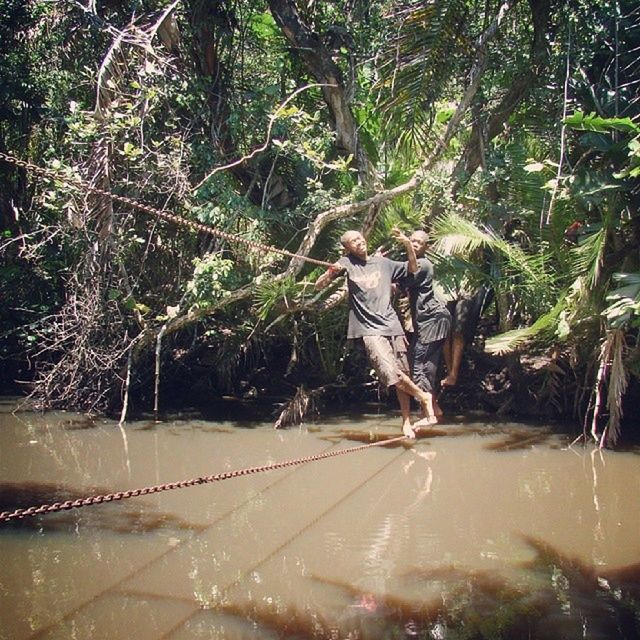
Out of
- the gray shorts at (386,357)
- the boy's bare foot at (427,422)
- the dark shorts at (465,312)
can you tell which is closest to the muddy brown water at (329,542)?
the boy's bare foot at (427,422)

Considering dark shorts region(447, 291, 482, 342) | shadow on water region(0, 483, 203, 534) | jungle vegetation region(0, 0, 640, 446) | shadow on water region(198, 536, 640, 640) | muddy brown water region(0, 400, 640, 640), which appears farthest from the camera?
dark shorts region(447, 291, 482, 342)

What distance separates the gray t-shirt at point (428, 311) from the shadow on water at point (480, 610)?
3.55m

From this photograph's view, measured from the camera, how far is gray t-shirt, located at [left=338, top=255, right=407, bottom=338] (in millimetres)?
7547

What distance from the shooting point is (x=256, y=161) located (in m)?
9.08

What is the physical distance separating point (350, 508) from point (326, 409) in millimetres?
3728

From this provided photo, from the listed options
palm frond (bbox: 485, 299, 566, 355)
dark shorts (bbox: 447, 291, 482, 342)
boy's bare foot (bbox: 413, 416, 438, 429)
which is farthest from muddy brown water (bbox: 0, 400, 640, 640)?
dark shorts (bbox: 447, 291, 482, 342)

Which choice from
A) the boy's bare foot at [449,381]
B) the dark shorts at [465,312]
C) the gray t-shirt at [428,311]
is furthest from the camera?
the dark shorts at [465,312]

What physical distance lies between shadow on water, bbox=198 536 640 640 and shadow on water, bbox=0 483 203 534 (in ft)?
4.67

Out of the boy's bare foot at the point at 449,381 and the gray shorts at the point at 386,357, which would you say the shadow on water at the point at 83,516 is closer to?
the gray shorts at the point at 386,357

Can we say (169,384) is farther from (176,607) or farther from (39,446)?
(176,607)

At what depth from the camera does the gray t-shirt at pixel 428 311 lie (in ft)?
26.1

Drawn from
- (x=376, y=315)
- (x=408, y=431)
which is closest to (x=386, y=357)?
(x=376, y=315)

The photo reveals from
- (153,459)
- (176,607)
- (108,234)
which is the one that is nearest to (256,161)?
(108,234)

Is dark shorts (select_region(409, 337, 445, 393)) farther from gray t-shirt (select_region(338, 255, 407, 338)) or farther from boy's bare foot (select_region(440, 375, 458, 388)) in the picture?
gray t-shirt (select_region(338, 255, 407, 338))
